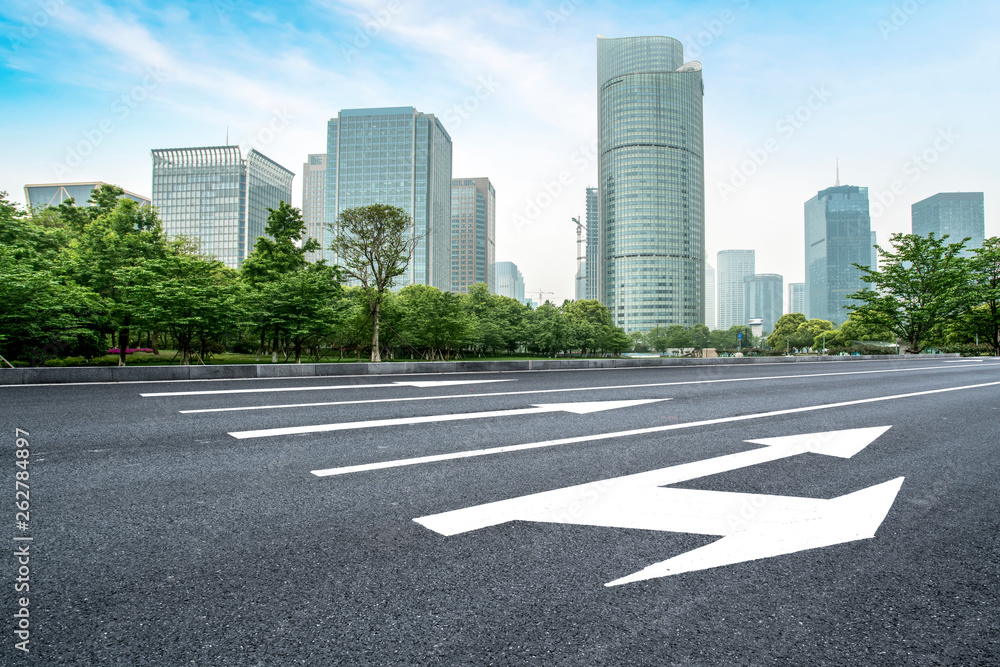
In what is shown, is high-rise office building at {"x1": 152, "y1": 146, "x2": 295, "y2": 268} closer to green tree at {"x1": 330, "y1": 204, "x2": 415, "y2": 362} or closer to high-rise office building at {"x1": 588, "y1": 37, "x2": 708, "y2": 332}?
high-rise office building at {"x1": 588, "y1": 37, "x2": 708, "y2": 332}

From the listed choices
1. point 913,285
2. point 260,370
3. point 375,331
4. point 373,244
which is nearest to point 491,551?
point 260,370

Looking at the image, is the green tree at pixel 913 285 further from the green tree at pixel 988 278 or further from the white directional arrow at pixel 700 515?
the white directional arrow at pixel 700 515

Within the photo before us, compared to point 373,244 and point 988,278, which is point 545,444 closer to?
point 373,244

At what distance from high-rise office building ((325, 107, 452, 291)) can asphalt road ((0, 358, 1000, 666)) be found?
533 ft

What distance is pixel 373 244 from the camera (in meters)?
33.9

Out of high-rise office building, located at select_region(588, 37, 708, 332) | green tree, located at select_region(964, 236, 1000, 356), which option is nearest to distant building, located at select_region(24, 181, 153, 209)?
high-rise office building, located at select_region(588, 37, 708, 332)

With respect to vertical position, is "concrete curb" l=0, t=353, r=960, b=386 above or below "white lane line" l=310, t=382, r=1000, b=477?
above

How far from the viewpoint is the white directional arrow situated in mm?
2570

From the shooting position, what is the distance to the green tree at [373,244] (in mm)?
33531

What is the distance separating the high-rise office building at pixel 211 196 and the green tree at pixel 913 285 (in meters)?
169

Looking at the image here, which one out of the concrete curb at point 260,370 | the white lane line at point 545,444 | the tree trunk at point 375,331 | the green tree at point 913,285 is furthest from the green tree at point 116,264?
the green tree at point 913,285

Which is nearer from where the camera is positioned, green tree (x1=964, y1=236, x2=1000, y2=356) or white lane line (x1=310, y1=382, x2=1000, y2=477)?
white lane line (x1=310, y1=382, x2=1000, y2=477)

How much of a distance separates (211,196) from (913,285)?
18721cm

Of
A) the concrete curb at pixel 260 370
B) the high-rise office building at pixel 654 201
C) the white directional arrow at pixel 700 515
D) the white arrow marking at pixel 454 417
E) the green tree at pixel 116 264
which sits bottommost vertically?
the white directional arrow at pixel 700 515
